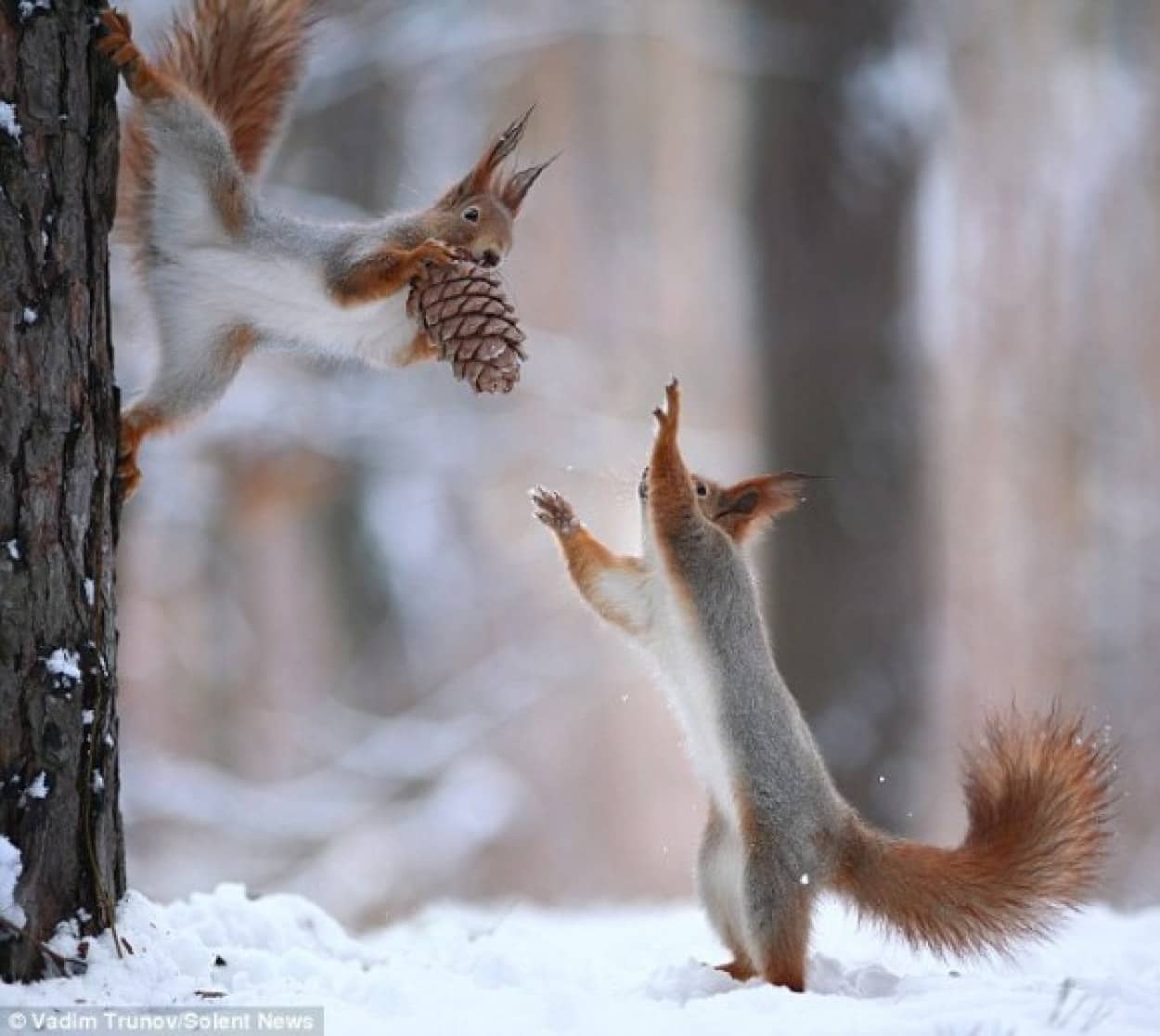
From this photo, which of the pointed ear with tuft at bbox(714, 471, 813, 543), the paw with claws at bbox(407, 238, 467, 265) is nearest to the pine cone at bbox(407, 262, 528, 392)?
the paw with claws at bbox(407, 238, 467, 265)

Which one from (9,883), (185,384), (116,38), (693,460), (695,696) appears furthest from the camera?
(693,460)

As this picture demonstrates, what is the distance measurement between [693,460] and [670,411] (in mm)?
5139

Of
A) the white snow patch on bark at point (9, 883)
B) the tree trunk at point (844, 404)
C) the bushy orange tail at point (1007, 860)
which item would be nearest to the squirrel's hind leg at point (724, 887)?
the bushy orange tail at point (1007, 860)

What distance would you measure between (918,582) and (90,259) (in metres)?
3.68

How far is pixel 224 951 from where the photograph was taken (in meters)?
2.60

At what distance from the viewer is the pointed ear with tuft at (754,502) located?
10.5ft

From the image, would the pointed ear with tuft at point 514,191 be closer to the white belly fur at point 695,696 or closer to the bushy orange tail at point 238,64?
the bushy orange tail at point 238,64

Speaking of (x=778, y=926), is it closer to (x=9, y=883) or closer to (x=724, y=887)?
(x=724, y=887)

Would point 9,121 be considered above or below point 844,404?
below

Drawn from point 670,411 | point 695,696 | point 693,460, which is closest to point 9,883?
point 695,696

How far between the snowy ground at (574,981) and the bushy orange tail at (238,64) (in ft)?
4.20

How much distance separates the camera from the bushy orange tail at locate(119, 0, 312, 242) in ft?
10.2

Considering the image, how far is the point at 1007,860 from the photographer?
2764 millimetres

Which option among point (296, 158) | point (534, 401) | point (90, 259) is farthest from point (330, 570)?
point (90, 259)
